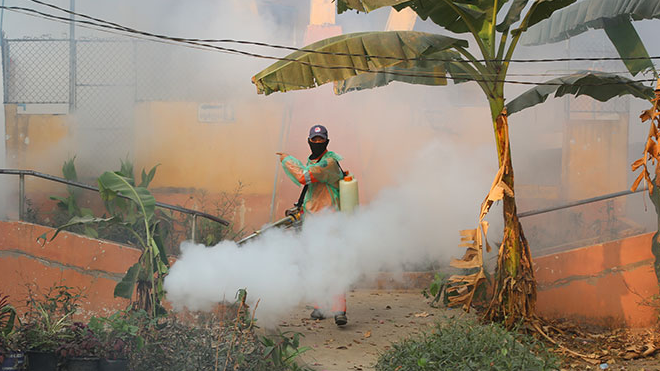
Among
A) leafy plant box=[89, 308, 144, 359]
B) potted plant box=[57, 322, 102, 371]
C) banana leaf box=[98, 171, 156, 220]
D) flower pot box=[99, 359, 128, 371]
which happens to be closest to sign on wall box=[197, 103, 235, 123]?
banana leaf box=[98, 171, 156, 220]

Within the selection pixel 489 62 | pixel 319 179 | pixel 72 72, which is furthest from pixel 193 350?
pixel 72 72

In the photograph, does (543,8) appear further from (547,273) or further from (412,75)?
(547,273)

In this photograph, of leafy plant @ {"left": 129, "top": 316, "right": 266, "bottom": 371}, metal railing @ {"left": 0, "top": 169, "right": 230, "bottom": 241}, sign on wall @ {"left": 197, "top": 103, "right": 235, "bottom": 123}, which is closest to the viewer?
leafy plant @ {"left": 129, "top": 316, "right": 266, "bottom": 371}

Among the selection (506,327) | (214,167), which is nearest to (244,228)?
(214,167)

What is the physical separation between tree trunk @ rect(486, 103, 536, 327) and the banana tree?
0.01m

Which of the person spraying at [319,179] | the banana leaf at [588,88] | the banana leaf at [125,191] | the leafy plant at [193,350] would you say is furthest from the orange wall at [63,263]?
the banana leaf at [588,88]

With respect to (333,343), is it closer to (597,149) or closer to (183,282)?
(183,282)

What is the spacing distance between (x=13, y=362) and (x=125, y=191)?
5.54 feet

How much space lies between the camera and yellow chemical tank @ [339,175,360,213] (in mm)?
7414

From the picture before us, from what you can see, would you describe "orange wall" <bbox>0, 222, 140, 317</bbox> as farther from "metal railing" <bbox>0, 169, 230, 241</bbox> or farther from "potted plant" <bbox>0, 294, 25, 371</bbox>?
"potted plant" <bbox>0, 294, 25, 371</bbox>

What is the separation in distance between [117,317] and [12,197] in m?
5.29

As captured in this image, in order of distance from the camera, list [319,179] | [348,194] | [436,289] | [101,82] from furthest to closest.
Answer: [101,82], [436,289], [319,179], [348,194]

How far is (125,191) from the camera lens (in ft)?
20.7

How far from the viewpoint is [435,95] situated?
35.4ft
